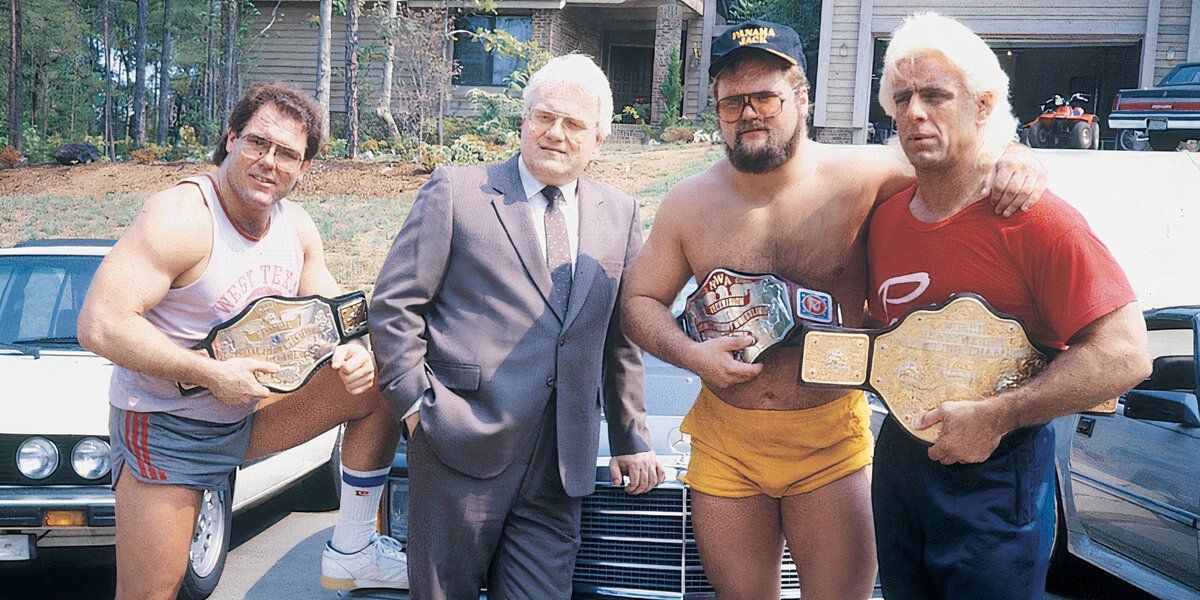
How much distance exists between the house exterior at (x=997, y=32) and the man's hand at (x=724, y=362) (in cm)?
1524

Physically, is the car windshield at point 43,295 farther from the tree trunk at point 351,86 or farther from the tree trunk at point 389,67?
the tree trunk at point 389,67

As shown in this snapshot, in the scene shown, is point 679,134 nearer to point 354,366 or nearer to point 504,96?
point 504,96

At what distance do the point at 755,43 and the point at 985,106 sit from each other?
25.5 inches

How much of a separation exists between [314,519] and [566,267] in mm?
3558

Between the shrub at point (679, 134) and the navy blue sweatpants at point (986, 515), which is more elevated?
the shrub at point (679, 134)

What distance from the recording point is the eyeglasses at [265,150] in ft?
9.50

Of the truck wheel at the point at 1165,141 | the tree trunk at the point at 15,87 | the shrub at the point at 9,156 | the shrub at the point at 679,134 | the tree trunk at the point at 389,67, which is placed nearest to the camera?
the truck wheel at the point at 1165,141

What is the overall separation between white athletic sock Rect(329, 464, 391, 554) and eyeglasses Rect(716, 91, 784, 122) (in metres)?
1.55

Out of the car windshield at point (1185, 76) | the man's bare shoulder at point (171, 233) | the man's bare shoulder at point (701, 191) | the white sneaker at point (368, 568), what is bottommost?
the white sneaker at point (368, 568)

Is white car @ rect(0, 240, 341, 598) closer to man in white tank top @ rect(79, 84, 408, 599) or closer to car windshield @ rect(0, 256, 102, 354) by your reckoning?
car windshield @ rect(0, 256, 102, 354)

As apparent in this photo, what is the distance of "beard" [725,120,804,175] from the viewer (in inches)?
111

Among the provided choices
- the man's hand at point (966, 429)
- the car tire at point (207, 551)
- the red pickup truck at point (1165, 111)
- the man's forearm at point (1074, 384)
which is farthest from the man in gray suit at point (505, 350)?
the red pickup truck at point (1165, 111)

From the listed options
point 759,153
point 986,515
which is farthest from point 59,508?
point 986,515

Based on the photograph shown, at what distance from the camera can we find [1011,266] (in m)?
2.37
